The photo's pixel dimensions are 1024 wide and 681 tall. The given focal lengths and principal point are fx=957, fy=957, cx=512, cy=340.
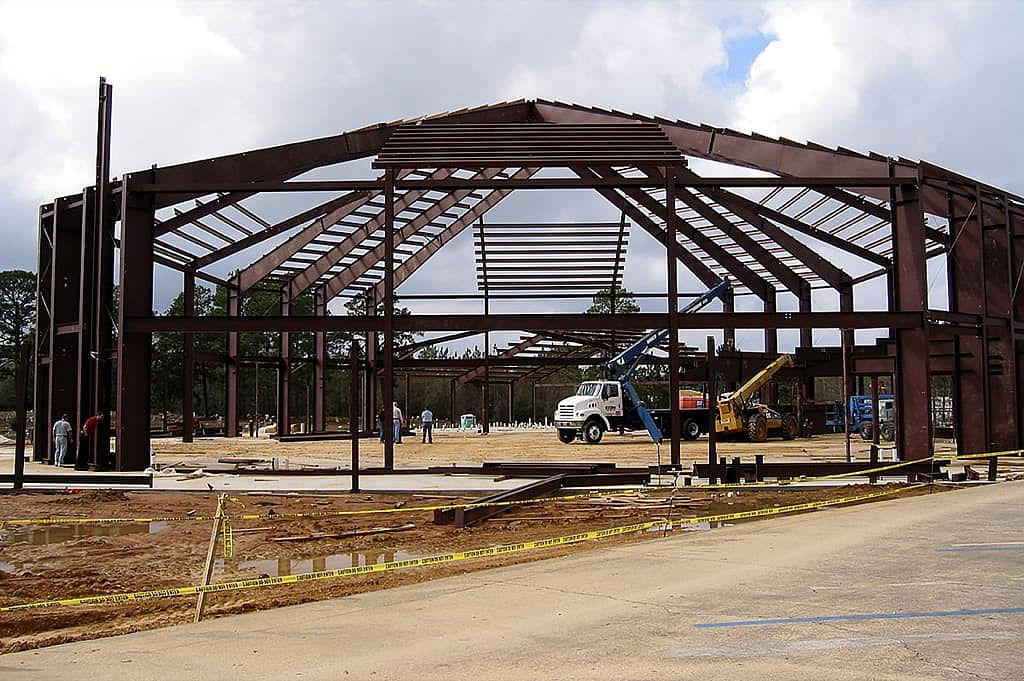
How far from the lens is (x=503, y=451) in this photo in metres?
33.0

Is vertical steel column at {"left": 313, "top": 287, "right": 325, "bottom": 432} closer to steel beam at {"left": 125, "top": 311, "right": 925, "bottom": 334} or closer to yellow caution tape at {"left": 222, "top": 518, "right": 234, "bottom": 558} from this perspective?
steel beam at {"left": 125, "top": 311, "right": 925, "bottom": 334}

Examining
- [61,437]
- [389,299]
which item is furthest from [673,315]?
[61,437]

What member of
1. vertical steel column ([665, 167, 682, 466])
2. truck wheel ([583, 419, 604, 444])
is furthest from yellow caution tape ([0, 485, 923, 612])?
truck wheel ([583, 419, 604, 444])

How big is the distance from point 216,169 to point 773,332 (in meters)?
29.2

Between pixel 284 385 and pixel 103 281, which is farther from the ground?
pixel 103 281

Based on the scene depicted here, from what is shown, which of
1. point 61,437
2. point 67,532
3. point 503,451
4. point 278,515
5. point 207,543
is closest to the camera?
point 207,543

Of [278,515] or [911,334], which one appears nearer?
[278,515]

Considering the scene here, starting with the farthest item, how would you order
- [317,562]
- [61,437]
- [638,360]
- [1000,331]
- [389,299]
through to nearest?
[638,360]
[1000,331]
[61,437]
[389,299]
[317,562]

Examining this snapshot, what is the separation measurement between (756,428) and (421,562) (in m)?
31.0

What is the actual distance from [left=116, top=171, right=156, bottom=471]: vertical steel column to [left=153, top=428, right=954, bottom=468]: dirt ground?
391 centimetres

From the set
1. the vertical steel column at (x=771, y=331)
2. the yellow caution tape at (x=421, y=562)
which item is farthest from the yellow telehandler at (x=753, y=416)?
the yellow caution tape at (x=421, y=562)

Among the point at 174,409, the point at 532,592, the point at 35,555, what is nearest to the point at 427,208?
the point at 35,555

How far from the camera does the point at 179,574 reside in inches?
394

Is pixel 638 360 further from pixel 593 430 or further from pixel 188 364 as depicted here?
pixel 188 364
